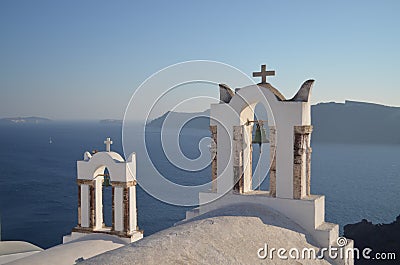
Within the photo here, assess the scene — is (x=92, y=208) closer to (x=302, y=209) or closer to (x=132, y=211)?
(x=132, y=211)

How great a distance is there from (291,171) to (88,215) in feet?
17.1

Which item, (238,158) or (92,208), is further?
(92,208)

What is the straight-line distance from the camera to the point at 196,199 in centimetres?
779

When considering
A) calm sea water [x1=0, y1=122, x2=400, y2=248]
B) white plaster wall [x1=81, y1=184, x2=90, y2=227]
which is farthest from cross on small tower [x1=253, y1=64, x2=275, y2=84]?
calm sea water [x1=0, y1=122, x2=400, y2=248]

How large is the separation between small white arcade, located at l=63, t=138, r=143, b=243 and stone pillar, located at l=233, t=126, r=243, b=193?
8.67ft

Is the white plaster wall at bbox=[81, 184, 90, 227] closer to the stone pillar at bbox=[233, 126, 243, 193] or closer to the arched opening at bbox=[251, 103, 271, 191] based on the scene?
the stone pillar at bbox=[233, 126, 243, 193]

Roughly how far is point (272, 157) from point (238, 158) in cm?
65

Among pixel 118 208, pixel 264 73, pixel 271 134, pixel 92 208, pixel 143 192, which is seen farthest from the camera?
pixel 143 192

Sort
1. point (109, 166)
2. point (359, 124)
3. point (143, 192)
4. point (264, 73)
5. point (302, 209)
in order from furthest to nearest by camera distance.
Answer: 1. point (359, 124)
2. point (143, 192)
3. point (109, 166)
4. point (264, 73)
5. point (302, 209)

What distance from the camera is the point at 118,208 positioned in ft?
31.6

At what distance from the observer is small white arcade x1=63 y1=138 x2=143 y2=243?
31.0 feet

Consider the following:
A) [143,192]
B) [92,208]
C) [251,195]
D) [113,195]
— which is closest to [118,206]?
[113,195]

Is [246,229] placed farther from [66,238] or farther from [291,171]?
[66,238]

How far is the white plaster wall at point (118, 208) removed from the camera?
9.57 metres
